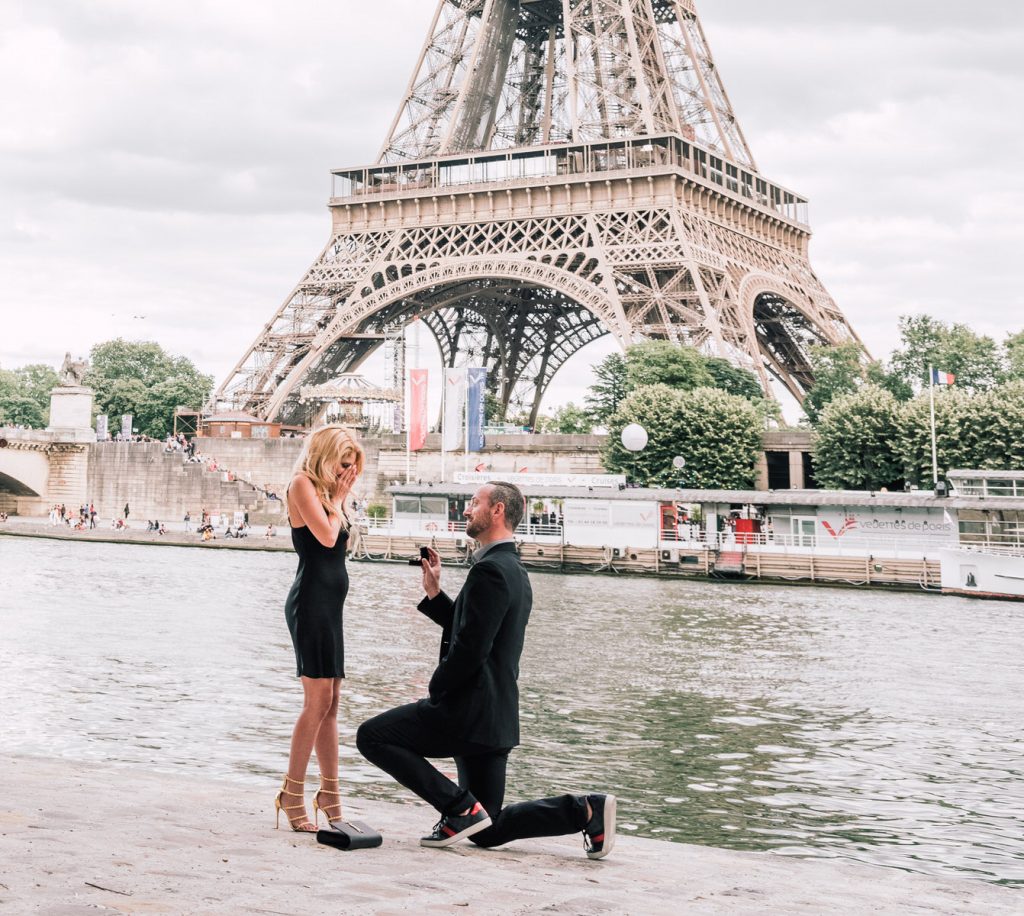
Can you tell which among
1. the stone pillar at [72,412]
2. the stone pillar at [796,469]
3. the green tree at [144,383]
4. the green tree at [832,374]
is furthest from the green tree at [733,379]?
the green tree at [144,383]

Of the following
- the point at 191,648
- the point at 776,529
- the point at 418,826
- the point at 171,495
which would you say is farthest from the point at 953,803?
the point at 171,495

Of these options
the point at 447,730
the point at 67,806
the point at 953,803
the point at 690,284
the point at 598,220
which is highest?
the point at 598,220

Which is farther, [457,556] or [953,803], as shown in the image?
[457,556]

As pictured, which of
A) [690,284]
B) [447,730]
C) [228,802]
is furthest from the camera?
[690,284]

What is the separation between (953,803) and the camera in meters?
10.5

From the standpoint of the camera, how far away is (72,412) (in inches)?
2625

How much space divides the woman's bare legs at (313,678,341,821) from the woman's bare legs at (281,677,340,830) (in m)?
0.03

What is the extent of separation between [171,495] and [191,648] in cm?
4538

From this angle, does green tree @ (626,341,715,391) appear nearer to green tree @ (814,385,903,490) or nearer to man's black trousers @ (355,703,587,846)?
green tree @ (814,385,903,490)

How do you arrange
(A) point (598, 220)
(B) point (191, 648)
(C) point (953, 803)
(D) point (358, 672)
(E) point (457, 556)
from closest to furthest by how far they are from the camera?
(C) point (953, 803) < (D) point (358, 672) < (B) point (191, 648) < (E) point (457, 556) < (A) point (598, 220)

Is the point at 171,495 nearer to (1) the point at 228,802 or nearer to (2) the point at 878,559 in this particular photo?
(2) the point at 878,559

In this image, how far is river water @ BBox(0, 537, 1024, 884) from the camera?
32.8 feet

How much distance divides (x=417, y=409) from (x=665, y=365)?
11.1 metres

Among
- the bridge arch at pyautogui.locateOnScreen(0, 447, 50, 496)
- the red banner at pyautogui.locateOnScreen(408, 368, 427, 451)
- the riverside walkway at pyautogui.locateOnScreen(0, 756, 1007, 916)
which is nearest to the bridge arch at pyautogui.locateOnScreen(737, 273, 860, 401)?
the red banner at pyautogui.locateOnScreen(408, 368, 427, 451)
